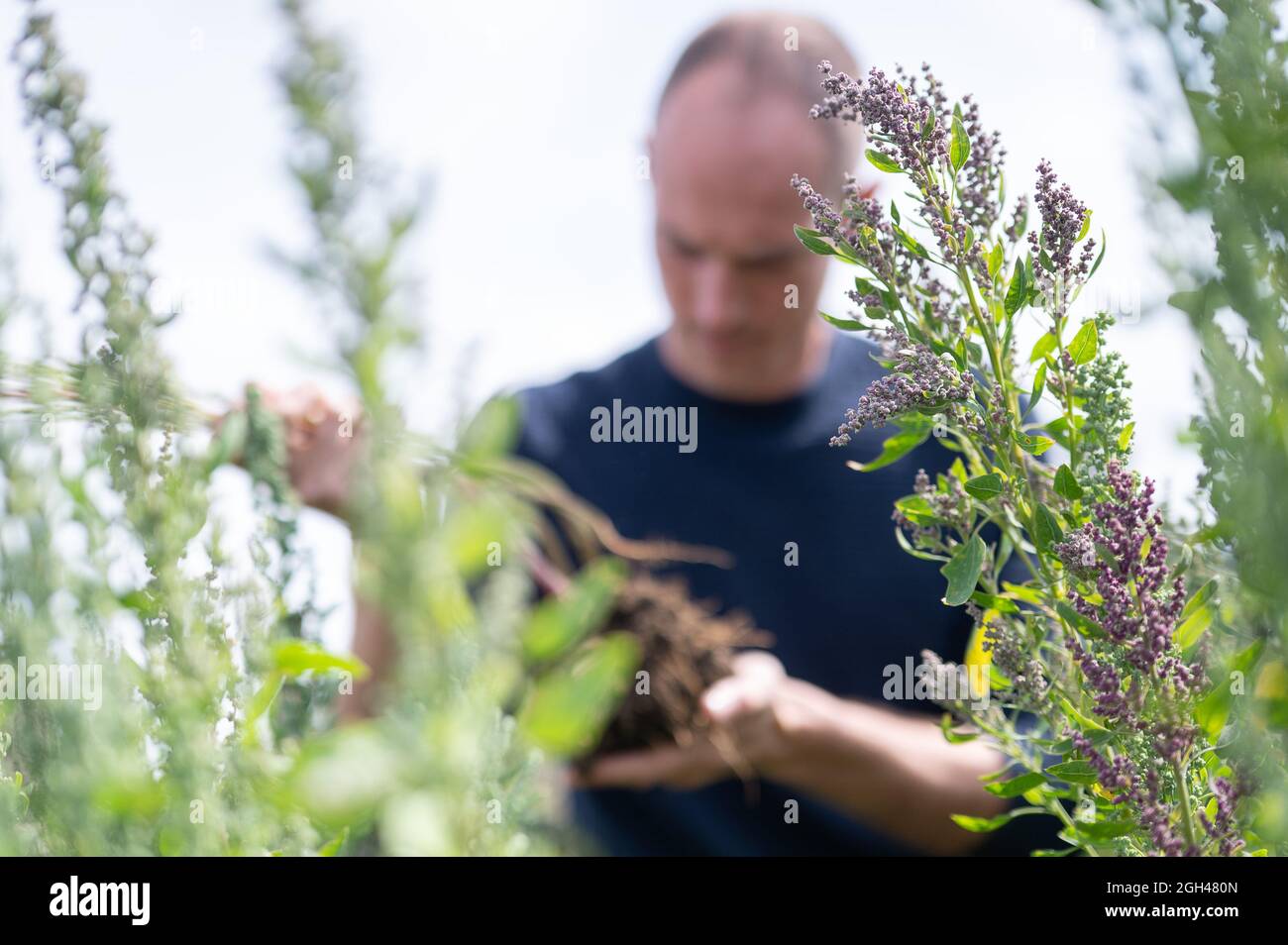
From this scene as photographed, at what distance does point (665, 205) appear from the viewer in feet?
6.15

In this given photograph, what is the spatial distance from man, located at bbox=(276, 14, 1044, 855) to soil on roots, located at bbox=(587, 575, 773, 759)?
243 mm

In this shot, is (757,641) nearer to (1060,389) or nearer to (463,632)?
(1060,389)

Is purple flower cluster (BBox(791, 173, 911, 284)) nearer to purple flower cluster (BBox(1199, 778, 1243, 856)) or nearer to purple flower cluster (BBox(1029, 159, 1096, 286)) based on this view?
purple flower cluster (BBox(1029, 159, 1096, 286))

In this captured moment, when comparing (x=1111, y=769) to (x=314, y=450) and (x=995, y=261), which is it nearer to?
(x=995, y=261)

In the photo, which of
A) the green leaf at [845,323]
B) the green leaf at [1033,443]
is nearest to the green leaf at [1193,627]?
the green leaf at [1033,443]

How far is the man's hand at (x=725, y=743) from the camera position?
1.21 m

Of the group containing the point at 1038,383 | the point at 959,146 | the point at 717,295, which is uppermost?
the point at 717,295

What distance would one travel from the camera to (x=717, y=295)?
184 centimetres

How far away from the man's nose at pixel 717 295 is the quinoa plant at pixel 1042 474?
128 centimetres

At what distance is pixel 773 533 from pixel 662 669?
81 cm

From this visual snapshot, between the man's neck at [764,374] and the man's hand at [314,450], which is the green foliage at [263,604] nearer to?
the man's hand at [314,450]

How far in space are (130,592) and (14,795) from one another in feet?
0.39
